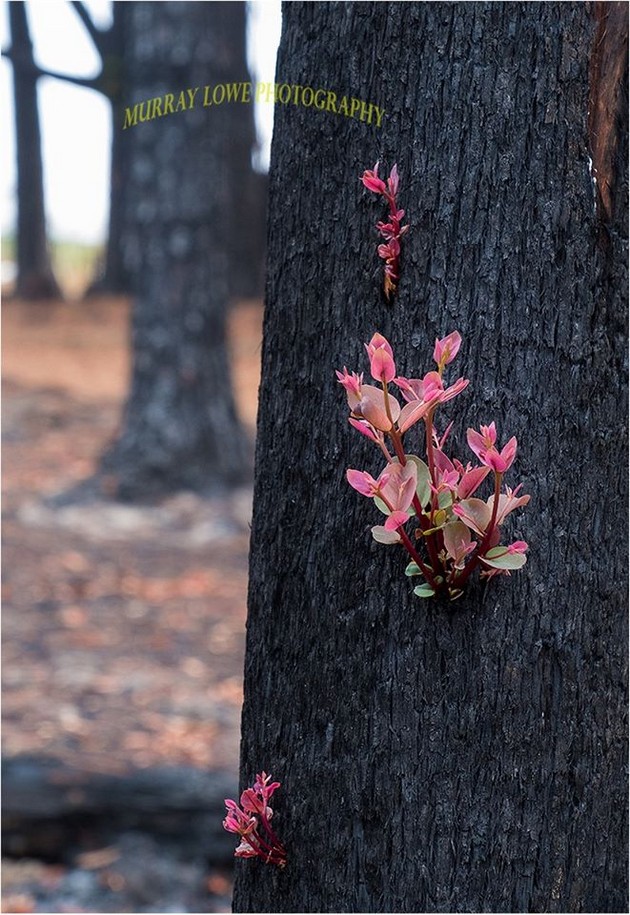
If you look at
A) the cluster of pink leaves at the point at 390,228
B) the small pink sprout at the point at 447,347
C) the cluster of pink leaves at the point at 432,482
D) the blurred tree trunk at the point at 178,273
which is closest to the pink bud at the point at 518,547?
the cluster of pink leaves at the point at 432,482

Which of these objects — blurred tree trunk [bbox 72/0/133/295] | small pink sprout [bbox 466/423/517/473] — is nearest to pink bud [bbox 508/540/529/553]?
small pink sprout [bbox 466/423/517/473]

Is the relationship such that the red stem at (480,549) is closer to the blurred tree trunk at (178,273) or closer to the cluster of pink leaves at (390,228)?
the cluster of pink leaves at (390,228)

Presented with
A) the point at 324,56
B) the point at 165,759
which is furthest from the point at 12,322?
the point at 324,56

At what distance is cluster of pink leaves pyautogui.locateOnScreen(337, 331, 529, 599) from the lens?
1256 millimetres

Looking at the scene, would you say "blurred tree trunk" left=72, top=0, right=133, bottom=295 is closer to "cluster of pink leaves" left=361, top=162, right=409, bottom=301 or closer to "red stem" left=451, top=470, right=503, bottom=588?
"cluster of pink leaves" left=361, top=162, right=409, bottom=301

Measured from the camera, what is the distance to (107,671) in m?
4.57

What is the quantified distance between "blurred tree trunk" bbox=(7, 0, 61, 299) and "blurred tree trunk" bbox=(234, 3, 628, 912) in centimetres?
1270

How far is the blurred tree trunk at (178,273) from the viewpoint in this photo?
6.15m

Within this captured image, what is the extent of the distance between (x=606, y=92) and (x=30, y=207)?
13.2 metres

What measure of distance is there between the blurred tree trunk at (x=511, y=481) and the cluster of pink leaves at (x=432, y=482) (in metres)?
0.10

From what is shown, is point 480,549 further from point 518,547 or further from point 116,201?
point 116,201

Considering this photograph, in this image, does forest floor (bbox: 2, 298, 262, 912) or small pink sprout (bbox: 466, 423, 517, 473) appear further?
forest floor (bbox: 2, 298, 262, 912)

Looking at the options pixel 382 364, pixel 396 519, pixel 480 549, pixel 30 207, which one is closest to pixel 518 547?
pixel 480 549

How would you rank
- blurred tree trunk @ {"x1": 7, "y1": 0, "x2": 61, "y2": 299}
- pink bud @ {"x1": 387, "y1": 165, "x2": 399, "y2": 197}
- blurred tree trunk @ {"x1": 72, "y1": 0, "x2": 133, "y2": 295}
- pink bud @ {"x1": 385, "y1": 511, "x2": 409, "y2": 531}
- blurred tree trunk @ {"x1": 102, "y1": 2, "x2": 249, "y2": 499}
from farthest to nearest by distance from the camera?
blurred tree trunk @ {"x1": 7, "y1": 0, "x2": 61, "y2": 299}
blurred tree trunk @ {"x1": 72, "y1": 0, "x2": 133, "y2": 295}
blurred tree trunk @ {"x1": 102, "y1": 2, "x2": 249, "y2": 499}
pink bud @ {"x1": 387, "y1": 165, "x2": 399, "y2": 197}
pink bud @ {"x1": 385, "y1": 511, "x2": 409, "y2": 531}
